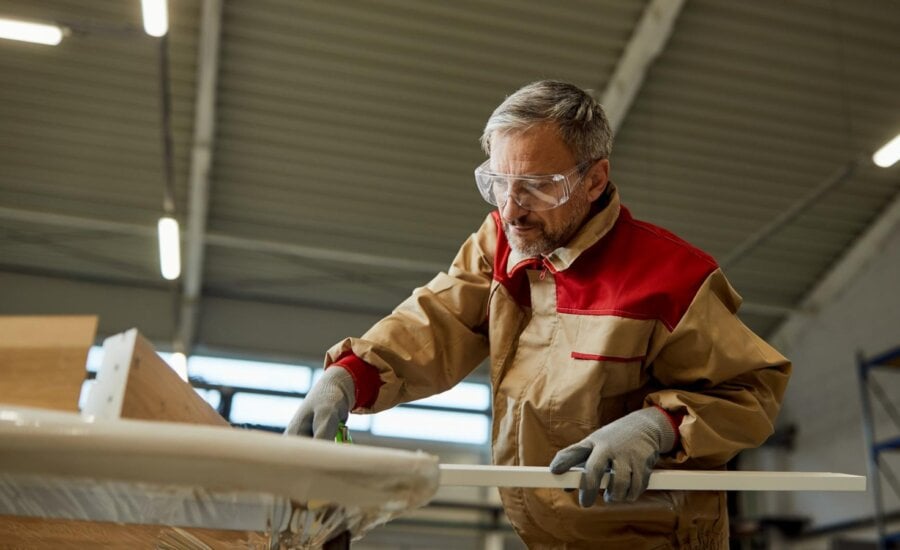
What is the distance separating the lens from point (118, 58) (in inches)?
296

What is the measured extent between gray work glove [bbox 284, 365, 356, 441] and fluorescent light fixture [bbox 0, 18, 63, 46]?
3.77 metres

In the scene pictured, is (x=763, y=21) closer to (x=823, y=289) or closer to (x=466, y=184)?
(x=466, y=184)

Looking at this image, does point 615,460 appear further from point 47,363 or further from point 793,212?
point 793,212

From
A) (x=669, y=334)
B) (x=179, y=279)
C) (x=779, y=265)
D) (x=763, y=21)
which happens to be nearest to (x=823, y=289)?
(x=779, y=265)

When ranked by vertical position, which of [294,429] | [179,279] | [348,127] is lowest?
[294,429]

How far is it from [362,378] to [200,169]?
6.78 m

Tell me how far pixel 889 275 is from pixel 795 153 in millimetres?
1990

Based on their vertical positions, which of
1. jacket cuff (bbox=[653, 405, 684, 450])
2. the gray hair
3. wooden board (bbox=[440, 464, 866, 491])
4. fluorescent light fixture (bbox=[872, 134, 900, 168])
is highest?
fluorescent light fixture (bbox=[872, 134, 900, 168])

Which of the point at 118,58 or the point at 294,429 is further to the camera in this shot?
the point at 118,58

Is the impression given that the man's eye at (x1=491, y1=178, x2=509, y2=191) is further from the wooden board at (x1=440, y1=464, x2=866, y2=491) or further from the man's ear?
the wooden board at (x1=440, y1=464, x2=866, y2=491)

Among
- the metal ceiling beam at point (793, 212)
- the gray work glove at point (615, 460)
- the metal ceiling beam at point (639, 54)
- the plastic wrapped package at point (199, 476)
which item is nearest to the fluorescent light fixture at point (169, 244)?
the metal ceiling beam at point (639, 54)

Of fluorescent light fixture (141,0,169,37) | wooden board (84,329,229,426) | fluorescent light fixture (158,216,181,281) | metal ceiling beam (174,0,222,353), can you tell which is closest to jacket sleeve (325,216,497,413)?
wooden board (84,329,229,426)

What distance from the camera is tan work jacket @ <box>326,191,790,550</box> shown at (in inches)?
69.3

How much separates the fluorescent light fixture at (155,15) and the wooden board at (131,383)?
4.25 metres
